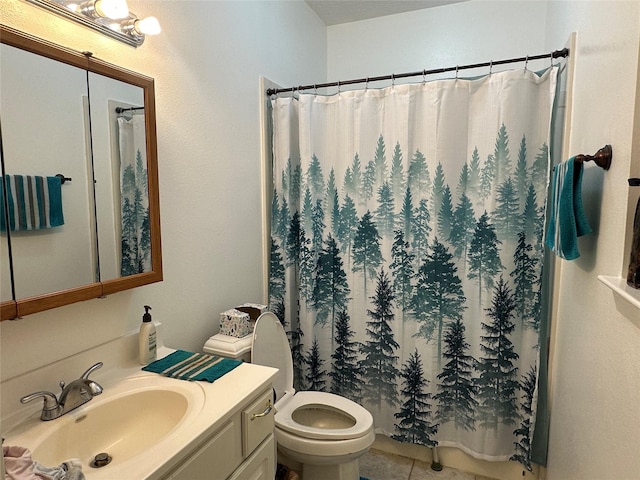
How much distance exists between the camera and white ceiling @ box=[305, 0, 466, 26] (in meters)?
2.62

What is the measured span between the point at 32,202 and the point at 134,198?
344 millimetres

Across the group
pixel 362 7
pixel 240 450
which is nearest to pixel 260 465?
pixel 240 450

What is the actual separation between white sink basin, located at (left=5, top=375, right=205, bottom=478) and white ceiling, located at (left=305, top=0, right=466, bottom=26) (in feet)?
8.34

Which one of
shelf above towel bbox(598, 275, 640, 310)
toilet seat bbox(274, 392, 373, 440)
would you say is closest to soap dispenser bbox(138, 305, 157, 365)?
toilet seat bbox(274, 392, 373, 440)

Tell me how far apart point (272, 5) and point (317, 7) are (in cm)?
56

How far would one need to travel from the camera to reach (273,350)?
6.42 feet

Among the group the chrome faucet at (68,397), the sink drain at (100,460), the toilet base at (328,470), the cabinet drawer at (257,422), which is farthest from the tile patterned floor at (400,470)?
the chrome faucet at (68,397)

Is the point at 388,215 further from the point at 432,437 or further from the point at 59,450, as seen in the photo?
the point at 59,450

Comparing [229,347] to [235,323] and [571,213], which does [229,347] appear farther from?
[571,213]

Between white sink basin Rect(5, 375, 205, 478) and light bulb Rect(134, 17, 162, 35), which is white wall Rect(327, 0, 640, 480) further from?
light bulb Rect(134, 17, 162, 35)

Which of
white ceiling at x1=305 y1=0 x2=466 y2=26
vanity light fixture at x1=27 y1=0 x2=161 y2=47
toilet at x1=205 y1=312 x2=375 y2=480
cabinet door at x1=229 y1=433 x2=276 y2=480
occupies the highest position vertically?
white ceiling at x1=305 y1=0 x2=466 y2=26

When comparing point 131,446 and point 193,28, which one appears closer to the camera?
point 131,446

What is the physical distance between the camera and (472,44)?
8.63 ft

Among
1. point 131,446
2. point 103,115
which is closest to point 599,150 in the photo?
point 103,115
